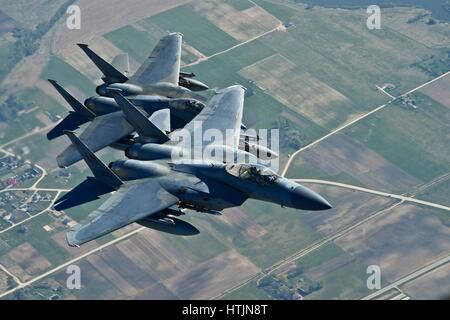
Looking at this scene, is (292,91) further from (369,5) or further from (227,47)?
(369,5)

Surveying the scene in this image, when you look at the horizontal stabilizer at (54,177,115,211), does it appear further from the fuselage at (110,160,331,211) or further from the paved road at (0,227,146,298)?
the paved road at (0,227,146,298)

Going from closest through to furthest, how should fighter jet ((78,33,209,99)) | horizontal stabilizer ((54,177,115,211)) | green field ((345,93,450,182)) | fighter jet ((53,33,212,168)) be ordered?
1. horizontal stabilizer ((54,177,115,211))
2. fighter jet ((53,33,212,168))
3. fighter jet ((78,33,209,99))
4. green field ((345,93,450,182))

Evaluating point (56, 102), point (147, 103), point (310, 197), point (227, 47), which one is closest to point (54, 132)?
point (147, 103)

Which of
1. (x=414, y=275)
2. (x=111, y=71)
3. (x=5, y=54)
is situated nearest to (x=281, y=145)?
(x=414, y=275)

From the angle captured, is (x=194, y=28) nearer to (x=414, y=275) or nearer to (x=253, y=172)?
(x=414, y=275)

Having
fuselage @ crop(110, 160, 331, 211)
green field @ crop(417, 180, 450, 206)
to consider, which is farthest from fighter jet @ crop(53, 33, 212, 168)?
green field @ crop(417, 180, 450, 206)

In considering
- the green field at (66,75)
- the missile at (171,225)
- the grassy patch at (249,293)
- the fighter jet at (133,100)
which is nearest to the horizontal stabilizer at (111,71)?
the fighter jet at (133,100)
